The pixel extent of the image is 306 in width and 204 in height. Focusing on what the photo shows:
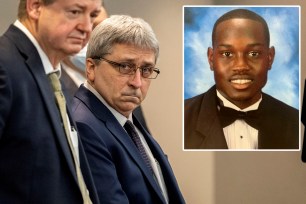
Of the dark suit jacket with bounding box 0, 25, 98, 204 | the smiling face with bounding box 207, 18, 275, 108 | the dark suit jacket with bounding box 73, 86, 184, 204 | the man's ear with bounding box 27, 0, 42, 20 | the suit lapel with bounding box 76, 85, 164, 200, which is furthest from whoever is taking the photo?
the smiling face with bounding box 207, 18, 275, 108

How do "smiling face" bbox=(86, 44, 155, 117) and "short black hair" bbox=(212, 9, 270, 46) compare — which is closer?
"smiling face" bbox=(86, 44, 155, 117)

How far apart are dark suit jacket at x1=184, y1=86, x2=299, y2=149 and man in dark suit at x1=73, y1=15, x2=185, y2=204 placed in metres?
1.87

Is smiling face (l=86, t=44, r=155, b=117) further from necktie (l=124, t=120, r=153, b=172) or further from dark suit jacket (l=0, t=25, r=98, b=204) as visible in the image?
dark suit jacket (l=0, t=25, r=98, b=204)

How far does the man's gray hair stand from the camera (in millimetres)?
1907

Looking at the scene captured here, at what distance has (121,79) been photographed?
194 centimetres

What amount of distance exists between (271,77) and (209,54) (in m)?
0.44

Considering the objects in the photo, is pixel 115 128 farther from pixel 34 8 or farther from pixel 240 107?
pixel 240 107

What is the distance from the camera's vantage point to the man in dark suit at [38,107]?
1239 mm

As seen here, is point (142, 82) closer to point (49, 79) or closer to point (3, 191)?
point (49, 79)

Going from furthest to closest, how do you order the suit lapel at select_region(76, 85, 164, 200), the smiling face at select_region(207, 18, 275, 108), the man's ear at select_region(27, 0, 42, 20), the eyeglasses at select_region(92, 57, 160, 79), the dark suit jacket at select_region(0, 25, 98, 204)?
the smiling face at select_region(207, 18, 275, 108) < the eyeglasses at select_region(92, 57, 160, 79) < the suit lapel at select_region(76, 85, 164, 200) < the man's ear at select_region(27, 0, 42, 20) < the dark suit jacket at select_region(0, 25, 98, 204)

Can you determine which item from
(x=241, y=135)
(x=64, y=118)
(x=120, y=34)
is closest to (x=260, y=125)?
(x=241, y=135)

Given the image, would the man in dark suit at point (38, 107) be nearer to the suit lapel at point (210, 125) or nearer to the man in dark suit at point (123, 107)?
the man in dark suit at point (123, 107)

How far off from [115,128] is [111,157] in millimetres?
131

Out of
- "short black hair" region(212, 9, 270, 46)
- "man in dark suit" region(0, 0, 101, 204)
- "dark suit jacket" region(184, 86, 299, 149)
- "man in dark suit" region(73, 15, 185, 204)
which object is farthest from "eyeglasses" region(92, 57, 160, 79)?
"short black hair" region(212, 9, 270, 46)
